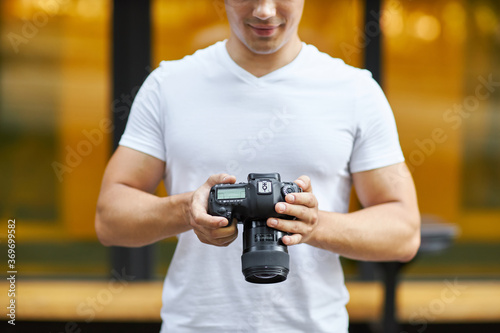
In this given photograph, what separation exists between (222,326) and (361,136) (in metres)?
0.52


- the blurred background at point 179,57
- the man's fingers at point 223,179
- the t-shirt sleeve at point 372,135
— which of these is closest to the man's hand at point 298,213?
the man's fingers at point 223,179

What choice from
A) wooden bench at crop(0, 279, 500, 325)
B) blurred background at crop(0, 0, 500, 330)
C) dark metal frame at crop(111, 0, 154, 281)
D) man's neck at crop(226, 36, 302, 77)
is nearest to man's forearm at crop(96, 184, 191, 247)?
man's neck at crop(226, 36, 302, 77)

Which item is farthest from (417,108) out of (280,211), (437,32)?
(280,211)

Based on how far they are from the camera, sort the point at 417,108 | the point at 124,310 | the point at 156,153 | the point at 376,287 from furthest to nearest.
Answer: the point at 417,108, the point at 376,287, the point at 124,310, the point at 156,153

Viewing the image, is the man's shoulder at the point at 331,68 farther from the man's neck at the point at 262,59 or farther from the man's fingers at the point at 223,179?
the man's fingers at the point at 223,179

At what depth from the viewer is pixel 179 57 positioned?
4.05m

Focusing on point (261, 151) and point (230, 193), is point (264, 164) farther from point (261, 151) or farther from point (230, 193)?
point (230, 193)

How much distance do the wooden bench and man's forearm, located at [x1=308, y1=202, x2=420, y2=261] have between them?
195cm

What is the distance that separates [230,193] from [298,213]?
132 mm

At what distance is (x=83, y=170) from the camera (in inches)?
160

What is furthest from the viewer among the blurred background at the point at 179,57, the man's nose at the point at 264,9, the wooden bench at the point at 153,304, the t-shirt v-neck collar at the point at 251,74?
the blurred background at the point at 179,57

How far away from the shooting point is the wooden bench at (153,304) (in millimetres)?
3400

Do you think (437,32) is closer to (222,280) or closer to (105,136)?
(105,136)

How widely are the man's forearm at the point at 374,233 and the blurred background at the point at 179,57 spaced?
8.83 feet
